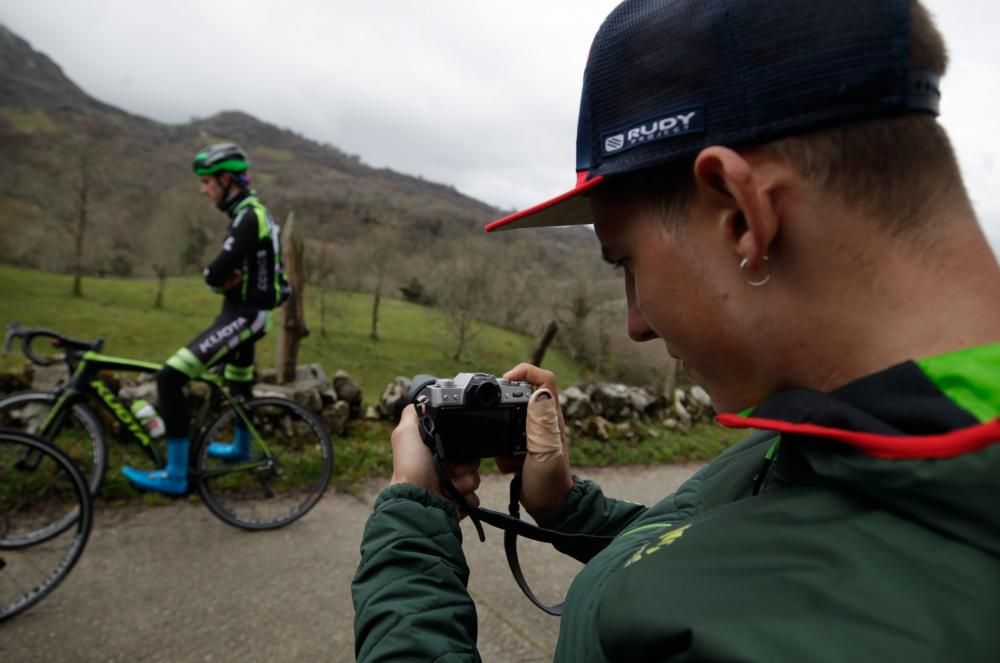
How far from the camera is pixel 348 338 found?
26672 millimetres

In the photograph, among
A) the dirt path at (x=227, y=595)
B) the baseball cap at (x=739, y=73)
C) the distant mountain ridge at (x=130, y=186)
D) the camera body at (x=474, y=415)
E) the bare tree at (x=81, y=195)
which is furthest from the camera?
the distant mountain ridge at (x=130, y=186)

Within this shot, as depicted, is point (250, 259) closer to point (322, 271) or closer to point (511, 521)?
point (511, 521)

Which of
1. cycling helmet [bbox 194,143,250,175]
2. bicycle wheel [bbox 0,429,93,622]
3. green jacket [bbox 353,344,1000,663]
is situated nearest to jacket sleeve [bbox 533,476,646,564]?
green jacket [bbox 353,344,1000,663]

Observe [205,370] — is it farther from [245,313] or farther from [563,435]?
[563,435]

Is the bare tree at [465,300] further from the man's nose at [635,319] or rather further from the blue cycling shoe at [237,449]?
the man's nose at [635,319]

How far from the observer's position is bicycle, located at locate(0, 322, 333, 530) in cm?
400

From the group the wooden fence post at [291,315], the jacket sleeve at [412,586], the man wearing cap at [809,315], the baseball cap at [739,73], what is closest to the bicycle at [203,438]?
the wooden fence post at [291,315]

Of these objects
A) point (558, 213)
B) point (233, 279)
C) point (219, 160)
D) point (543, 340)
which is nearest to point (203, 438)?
point (233, 279)

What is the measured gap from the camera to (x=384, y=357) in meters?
23.5

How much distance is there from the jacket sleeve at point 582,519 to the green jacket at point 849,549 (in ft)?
2.48

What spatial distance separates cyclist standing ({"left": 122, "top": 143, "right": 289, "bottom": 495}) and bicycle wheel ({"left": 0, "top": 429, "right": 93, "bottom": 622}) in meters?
0.47

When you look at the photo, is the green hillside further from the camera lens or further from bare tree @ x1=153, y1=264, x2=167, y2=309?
the camera lens

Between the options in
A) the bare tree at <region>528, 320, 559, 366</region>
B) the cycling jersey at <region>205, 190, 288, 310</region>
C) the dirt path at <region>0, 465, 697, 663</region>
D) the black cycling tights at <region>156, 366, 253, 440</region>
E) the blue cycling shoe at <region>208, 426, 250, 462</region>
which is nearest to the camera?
the dirt path at <region>0, 465, 697, 663</region>

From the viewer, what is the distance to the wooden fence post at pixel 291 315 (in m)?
7.28
